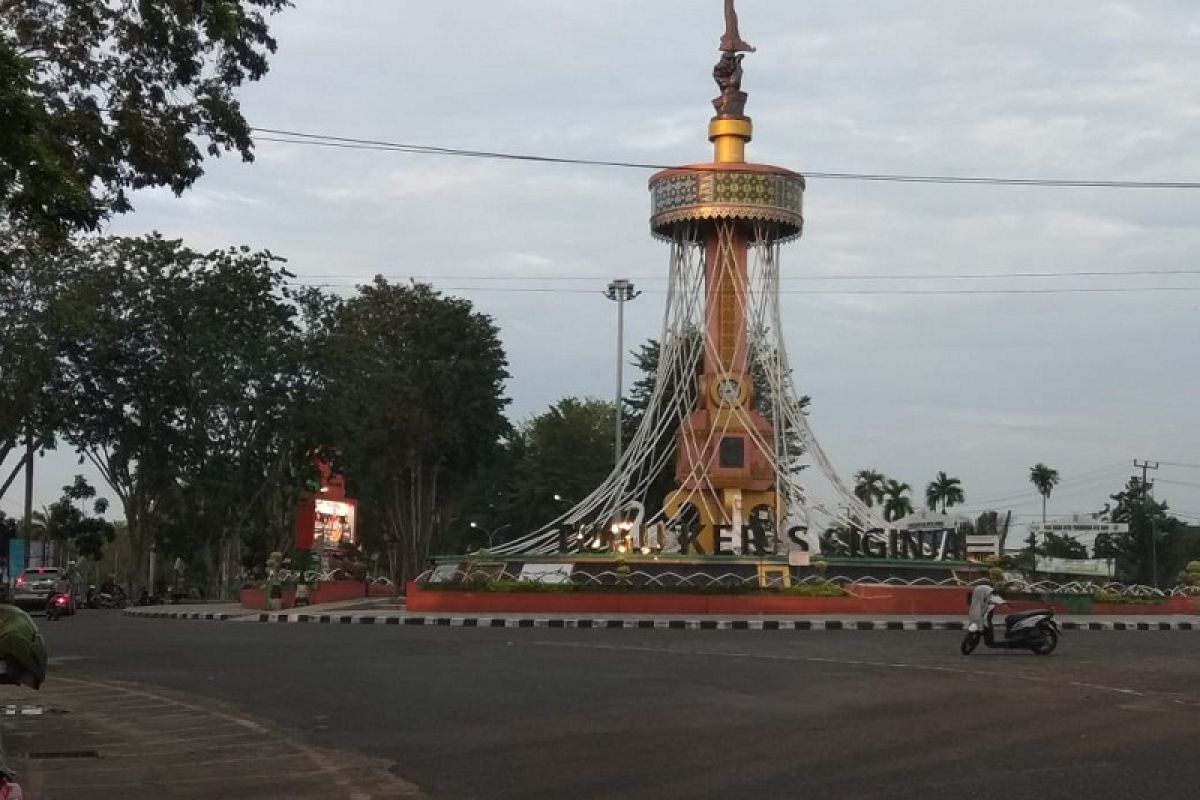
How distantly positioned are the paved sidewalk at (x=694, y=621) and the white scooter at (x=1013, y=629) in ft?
24.7

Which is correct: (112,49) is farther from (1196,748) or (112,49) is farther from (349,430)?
(349,430)

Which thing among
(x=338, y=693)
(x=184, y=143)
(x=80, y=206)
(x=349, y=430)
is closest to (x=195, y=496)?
(x=349, y=430)

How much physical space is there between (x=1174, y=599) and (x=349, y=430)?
25.0m

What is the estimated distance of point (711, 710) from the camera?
1212 cm

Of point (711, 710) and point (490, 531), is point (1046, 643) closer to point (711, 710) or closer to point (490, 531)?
point (711, 710)

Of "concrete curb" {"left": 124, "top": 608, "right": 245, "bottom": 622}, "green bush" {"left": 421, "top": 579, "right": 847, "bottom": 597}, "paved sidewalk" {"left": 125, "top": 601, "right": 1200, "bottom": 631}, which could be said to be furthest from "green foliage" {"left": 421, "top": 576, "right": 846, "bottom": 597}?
"concrete curb" {"left": 124, "top": 608, "right": 245, "bottom": 622}

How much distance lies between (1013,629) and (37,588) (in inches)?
1054

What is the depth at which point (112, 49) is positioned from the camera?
16922 mm

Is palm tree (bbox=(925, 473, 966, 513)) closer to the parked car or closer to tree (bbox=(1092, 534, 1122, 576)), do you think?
tree (bbox=(1092, 534, 1122, 576))

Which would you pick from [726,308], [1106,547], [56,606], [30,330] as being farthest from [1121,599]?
[1106,547]

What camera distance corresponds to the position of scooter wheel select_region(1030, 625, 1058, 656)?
20.1 m

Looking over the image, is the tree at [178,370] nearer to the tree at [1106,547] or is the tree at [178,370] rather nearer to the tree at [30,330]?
the tree at [30,330]

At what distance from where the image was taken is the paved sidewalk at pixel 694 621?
93.8 ft

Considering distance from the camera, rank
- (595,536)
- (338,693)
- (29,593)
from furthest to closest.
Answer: (595,536) < (29,593) < (338,693)
